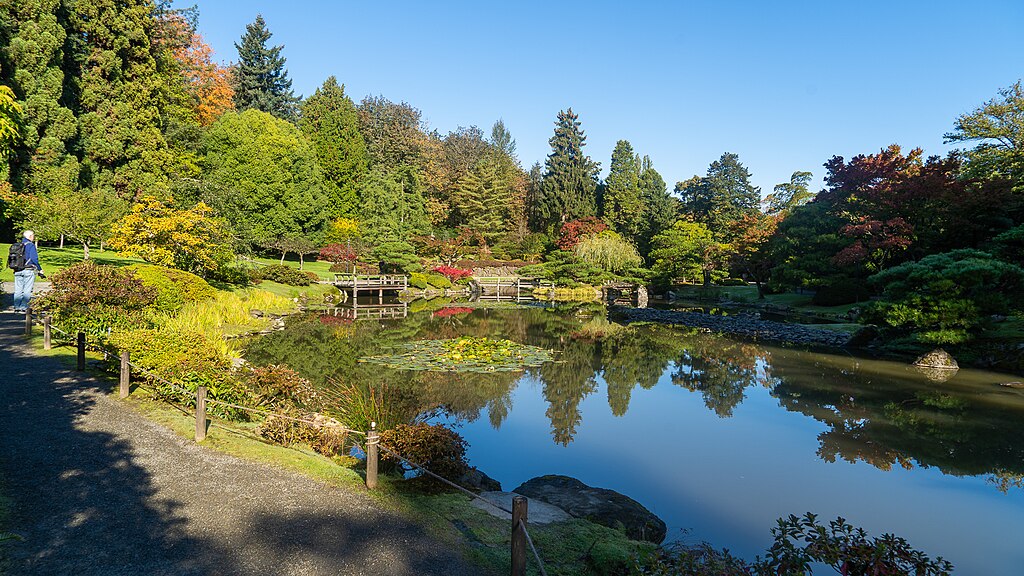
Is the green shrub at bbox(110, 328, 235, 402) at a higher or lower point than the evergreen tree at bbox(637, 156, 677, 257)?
lower

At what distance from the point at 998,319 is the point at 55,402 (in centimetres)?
2715

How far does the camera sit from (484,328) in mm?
23094

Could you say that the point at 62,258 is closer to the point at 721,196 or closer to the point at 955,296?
the point at 955,296

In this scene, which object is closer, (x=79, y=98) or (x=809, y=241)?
(x=79, y=98)

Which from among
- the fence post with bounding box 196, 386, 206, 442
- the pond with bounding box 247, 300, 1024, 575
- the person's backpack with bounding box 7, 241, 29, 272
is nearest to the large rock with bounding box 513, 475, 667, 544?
the pond with bounding box 247, 300, 1024, 575

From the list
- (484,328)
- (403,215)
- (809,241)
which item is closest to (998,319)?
(809,241)

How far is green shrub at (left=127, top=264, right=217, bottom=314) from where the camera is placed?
51.8 ft

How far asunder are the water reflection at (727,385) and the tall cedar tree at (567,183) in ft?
108

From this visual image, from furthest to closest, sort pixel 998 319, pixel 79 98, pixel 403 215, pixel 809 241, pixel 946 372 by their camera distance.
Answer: pixel 403 215, pixel 809 241, pixel 79 98, pixel 998 319, pixel 946 372

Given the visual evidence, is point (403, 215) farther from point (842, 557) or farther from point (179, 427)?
point (842, 557)

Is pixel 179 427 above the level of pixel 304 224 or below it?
below

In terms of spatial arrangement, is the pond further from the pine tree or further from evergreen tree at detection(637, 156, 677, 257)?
the pine tree

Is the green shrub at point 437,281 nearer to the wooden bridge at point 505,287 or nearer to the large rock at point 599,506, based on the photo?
the wooden bridge at point 505,287

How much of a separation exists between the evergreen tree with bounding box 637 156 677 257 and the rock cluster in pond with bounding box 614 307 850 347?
18294 mm
